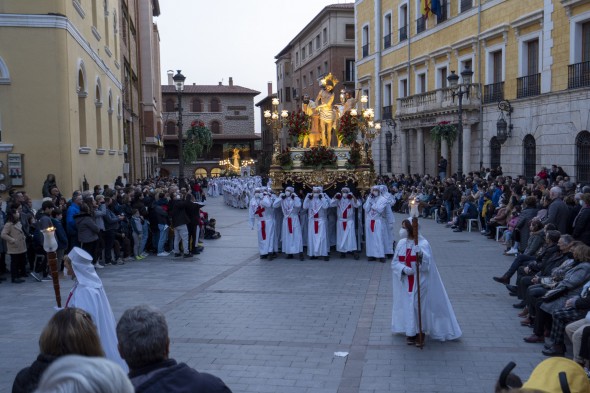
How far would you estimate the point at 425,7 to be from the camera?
109 feet

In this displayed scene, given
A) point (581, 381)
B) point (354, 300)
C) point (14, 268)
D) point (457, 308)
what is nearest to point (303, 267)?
point (354, 300)

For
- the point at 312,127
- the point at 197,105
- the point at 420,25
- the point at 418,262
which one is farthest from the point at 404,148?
the point at 197,105

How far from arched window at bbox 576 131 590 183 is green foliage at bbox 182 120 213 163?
183 ft

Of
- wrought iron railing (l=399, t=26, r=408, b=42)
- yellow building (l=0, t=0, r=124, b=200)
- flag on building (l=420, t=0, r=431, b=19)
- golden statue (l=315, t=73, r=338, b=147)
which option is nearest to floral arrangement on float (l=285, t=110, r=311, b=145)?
golden statue (l=315, t=73, r=338, b=147)

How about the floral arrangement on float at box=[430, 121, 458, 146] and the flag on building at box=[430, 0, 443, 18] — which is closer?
the floral arrangement on float at box=[430, 121, 458, 146]

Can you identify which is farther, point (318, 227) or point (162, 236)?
point (162, 236)

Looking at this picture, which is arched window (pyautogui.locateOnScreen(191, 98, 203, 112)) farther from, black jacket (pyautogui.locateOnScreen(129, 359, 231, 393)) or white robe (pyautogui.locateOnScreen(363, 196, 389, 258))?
black jacket (pyautogui.locateOnScreen(129, 359, 231, 393))

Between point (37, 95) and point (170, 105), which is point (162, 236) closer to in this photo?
point (37, 95)

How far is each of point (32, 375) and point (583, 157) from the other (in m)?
20.9

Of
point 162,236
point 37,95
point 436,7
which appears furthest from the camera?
point 436,7

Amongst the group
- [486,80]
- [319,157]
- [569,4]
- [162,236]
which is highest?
[569,4]

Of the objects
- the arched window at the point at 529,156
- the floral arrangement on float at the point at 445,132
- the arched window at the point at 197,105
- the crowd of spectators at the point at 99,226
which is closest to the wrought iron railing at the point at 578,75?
the arched window at the point at 529,156

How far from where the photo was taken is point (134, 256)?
54.1ft

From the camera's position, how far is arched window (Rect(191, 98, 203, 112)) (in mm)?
81500
